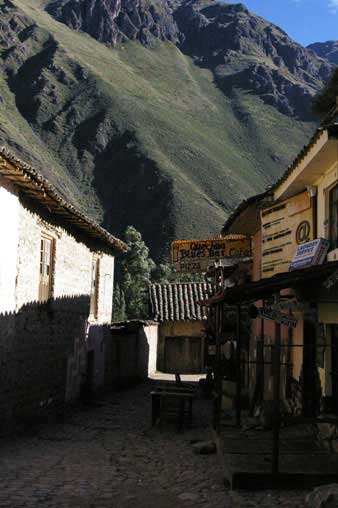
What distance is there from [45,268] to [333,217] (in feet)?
23.2

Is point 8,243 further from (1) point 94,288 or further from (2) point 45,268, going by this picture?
(1) point 94,288

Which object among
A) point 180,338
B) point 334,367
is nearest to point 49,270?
point 334,367

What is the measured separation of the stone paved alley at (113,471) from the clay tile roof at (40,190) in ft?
15.6

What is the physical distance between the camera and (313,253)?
32.1 feet

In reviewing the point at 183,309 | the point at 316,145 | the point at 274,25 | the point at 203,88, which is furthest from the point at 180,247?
the point at 274,25

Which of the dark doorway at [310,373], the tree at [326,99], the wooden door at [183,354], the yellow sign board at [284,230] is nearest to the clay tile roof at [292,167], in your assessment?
the yellow sign board at [284,230]

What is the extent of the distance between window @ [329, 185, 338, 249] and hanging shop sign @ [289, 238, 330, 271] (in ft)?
0.45

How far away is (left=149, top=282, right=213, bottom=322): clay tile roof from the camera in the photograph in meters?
29.0

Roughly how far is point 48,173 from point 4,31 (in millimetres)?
47901

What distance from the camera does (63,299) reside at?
50.8 feet

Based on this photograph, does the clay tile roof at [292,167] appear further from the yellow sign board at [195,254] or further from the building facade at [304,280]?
the yellow sign board at [195,254]

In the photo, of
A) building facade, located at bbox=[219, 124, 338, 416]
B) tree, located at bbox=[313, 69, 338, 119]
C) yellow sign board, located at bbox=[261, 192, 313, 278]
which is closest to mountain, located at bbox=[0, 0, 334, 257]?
tree, located at bbox=[313, 69, 338, 119]

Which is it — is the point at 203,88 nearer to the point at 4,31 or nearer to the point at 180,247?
the point at 4,31

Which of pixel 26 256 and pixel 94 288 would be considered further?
pixel 94 288
